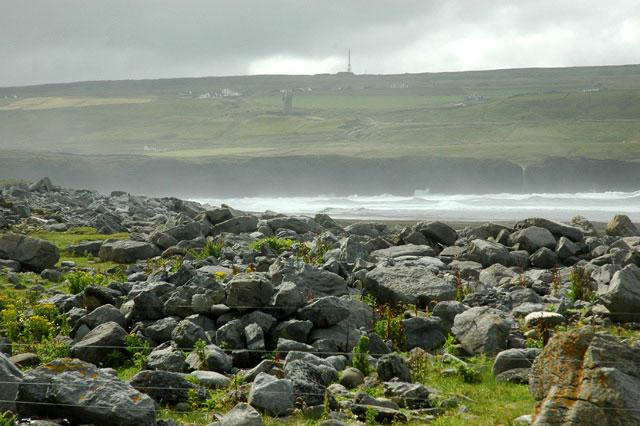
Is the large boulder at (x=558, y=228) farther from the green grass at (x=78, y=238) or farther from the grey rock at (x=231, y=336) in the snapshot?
the grey rock at (x=231, y=336)

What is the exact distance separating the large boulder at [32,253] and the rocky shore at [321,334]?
0.13 feet

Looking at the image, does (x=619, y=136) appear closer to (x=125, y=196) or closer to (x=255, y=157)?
(x=255, y=157)

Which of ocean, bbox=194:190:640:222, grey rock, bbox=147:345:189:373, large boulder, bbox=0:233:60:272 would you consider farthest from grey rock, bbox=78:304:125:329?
ocean, bbox=194:190:640:222

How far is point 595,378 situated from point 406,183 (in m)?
127

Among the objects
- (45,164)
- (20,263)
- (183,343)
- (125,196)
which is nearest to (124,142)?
(45,164)

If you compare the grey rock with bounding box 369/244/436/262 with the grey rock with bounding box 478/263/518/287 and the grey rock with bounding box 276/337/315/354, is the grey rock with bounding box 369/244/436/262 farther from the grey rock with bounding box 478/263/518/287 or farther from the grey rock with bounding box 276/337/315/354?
the grey rock with bounding box 276/337/315/354

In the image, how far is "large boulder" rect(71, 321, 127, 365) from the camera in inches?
546

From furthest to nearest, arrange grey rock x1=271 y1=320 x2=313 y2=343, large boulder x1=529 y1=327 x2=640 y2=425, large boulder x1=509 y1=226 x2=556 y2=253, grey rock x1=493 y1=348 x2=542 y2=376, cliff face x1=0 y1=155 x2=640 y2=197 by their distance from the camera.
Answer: cliff face x1=0 y1=155 x2=640 y2=197 < large boulder x1=509 y1=226 x2=556 y2=253 < grey rock x1=271 y1=320 x2=313 y2=343 < grey rock x1=493 y1=348 x2=542 y2=376 < large boulder x1=529 y1=327 x2=640 y2=425

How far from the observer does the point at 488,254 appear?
83.3 feet

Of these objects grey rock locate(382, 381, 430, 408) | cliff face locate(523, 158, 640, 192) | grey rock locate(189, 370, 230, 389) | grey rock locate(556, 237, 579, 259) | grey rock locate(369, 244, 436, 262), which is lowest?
grey rock locate(189, 370, 230, 389)

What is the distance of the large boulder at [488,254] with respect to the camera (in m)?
25.2

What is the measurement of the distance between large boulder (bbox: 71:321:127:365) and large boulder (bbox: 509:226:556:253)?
15.4 meters

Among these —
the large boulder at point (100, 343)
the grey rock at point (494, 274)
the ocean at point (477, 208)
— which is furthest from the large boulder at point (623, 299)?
the ocean at point (477, 208)

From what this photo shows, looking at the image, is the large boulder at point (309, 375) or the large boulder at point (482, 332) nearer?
the large boulder at point (309, 375)
